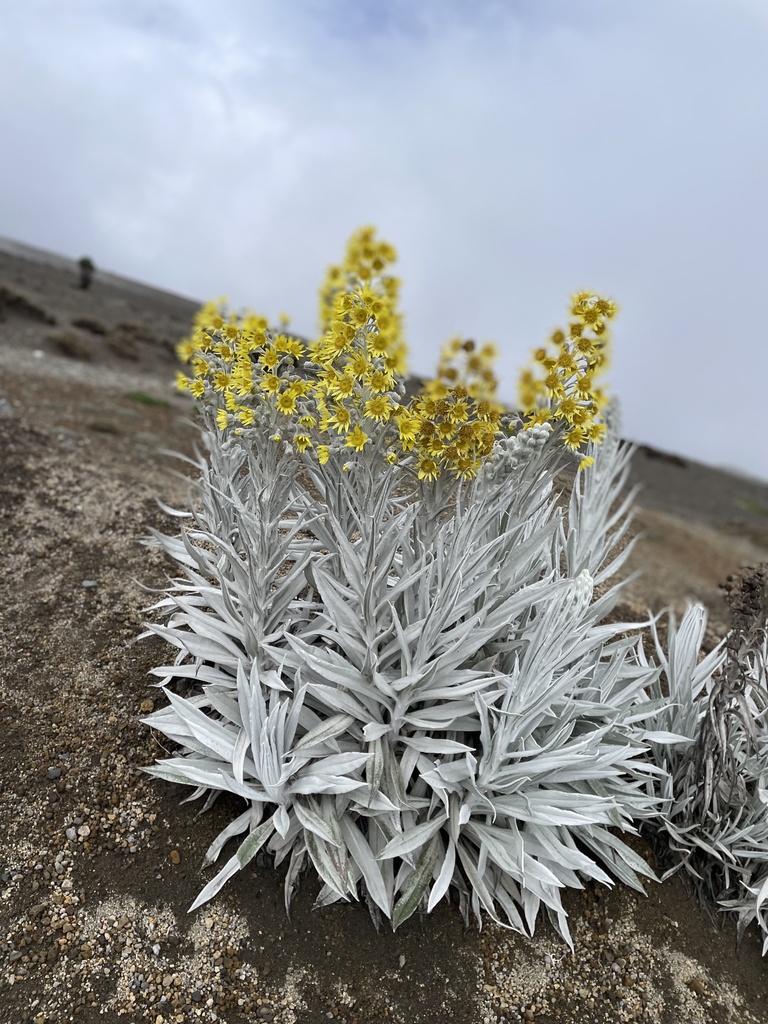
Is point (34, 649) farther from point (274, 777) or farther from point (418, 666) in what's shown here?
point (418, 666)

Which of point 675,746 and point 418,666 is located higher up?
point 418,666

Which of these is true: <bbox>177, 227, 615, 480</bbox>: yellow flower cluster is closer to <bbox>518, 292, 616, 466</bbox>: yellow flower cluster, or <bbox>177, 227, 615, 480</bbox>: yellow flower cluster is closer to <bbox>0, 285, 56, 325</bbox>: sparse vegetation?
<bbox>518, 292, 616, 466</bbox>: yellow flower cluster

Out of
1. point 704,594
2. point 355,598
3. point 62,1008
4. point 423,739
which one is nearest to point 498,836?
point 423,739

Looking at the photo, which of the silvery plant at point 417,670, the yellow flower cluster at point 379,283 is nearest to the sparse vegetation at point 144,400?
the silvery plant at point 417,670

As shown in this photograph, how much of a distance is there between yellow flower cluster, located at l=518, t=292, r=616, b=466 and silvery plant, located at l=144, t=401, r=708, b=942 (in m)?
0.09

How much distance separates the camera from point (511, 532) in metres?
2.17

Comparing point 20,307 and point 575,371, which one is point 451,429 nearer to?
point 575,371

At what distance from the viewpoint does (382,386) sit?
68.6 inches

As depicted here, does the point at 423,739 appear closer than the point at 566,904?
Yes

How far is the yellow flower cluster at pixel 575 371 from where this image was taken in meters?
1.87

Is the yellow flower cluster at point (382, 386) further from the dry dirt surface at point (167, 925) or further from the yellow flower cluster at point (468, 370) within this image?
the dry dirt surface at point (167, 925)

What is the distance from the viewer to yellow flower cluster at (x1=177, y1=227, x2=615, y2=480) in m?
1.75

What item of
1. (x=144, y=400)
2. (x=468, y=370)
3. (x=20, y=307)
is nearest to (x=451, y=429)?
(x=468, y=370)

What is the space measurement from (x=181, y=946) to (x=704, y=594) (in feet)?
22.6
